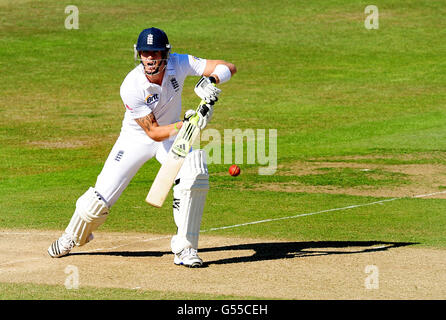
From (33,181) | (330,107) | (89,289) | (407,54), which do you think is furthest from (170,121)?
(407,54)

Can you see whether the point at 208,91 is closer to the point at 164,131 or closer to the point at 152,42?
the point at 164,131

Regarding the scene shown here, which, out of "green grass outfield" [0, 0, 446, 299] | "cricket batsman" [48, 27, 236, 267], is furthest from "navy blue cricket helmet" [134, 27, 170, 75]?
"green grass outfield" [0, 0, 446, 299]

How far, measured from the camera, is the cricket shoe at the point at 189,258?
914 cm

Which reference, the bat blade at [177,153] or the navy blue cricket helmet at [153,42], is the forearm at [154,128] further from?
the navy blue cricket helmet at [153,42]

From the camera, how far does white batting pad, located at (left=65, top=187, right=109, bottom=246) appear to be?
31.7 feet

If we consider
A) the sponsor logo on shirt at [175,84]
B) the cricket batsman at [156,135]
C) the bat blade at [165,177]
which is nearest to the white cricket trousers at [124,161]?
the cricket batsman at [156,135]

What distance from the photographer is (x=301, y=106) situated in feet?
77.8

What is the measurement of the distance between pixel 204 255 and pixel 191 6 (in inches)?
1123

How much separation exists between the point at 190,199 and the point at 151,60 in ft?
5.44

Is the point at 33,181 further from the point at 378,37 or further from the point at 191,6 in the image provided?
the point at 191,6

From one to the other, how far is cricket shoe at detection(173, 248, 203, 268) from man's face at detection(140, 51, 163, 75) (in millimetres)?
2074

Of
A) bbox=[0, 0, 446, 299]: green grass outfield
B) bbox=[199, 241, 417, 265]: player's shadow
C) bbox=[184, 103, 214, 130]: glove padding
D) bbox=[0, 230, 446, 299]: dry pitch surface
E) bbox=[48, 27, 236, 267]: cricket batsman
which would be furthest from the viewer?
bbox=[0, 0, 446, 299]: green grass outfield

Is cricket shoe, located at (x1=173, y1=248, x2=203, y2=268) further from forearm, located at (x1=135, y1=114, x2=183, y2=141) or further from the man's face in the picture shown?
the man's face

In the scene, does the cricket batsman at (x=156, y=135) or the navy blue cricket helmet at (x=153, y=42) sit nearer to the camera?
the cricket batsman at (x=156, y=135)
